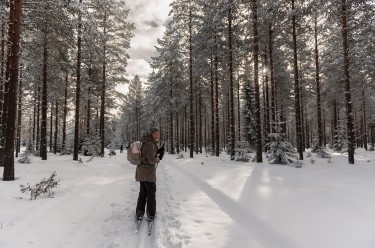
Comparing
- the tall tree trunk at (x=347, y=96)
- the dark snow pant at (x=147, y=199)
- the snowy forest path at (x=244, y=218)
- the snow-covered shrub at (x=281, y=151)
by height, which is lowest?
the snowy forest path at (x=244, y=218)

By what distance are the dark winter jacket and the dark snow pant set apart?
0.54ft

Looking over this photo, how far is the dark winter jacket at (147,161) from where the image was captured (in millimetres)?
6398

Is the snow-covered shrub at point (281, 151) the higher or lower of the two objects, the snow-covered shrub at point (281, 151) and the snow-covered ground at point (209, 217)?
the higher

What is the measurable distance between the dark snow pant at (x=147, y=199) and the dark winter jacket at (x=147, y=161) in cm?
17

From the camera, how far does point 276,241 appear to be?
15.7ft

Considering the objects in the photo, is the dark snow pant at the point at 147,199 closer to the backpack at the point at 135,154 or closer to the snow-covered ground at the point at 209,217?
the snow-covered ground at the point at 209,217

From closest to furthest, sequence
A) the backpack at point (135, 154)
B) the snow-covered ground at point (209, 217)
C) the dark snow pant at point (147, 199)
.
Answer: the snow-covered ground at point (209, 217)
the dark snow pant at point (147, 199)
the backpack at point (135, 154)

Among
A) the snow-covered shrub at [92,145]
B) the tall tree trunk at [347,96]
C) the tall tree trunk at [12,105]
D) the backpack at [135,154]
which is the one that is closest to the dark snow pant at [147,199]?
the backpack at [135,154]

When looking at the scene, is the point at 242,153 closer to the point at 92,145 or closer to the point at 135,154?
the point at 135,154

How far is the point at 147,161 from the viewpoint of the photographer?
6.45m

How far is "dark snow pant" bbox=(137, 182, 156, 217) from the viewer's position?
633 centimetres

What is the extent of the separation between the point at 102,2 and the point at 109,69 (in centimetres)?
A: 908

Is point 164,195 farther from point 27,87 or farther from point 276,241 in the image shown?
point 27,87

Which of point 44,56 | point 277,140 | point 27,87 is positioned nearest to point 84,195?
point 277,140
